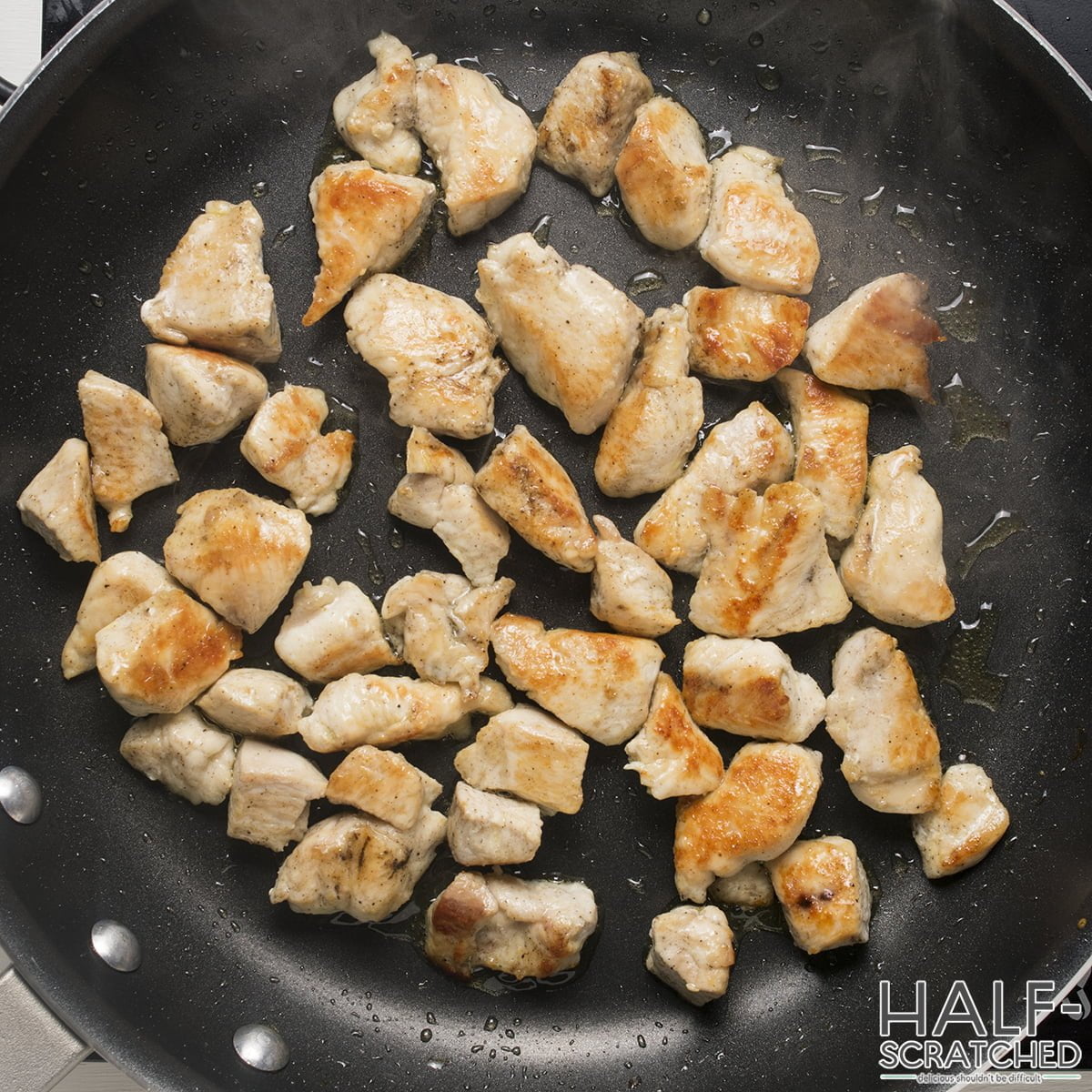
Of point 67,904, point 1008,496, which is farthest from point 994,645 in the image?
point 67,904

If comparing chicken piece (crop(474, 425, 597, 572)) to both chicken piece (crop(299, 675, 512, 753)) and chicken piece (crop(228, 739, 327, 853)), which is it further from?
chicken piece (crop(228, 739, 327, 853))

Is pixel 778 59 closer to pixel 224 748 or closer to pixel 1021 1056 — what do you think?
pixel 224 748

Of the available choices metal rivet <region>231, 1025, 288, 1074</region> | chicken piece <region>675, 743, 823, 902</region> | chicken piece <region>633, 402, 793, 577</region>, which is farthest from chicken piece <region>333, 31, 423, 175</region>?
metal rivet <region>231, 1025, 288, 1074</region>

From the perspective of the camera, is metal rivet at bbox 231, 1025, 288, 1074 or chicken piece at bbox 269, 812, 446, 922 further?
metal rivet at bbox 231, 1025, 288, 1074

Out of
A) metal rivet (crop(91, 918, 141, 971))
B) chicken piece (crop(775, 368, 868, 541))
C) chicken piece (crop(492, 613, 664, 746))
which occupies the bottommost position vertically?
metal rivet (crop(91, 918, 141, 971))

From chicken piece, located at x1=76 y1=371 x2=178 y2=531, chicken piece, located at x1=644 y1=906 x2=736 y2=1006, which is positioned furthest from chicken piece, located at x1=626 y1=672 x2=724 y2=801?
chicken piece, located at x1=76 y1=371 x2=178 y2=531

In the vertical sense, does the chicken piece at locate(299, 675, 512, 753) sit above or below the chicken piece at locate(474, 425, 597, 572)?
below

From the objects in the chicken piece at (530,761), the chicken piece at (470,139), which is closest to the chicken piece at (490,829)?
the chicken piece at (530,761)
